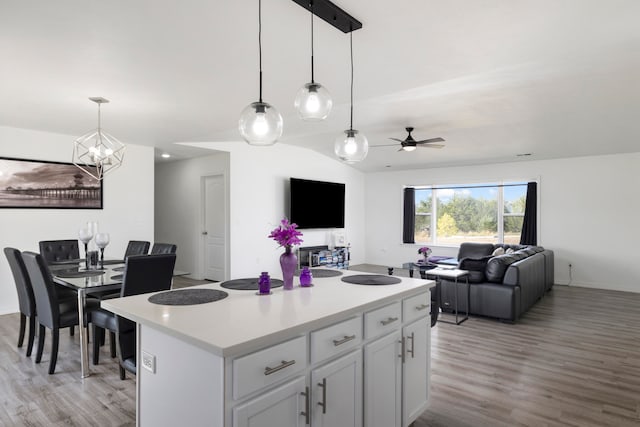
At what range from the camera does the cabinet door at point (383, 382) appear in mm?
1917

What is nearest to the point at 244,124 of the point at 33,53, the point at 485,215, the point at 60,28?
the point at 60,28

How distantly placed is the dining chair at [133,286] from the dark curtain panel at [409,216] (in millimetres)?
6664

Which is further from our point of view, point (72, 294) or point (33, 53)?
point (72, 294)

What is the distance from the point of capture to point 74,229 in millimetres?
5527

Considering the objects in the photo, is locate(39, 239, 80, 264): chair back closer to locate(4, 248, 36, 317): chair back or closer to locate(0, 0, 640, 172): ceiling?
locate(4, 248, 36, 317): chair back

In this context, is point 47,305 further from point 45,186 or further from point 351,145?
point 45,186

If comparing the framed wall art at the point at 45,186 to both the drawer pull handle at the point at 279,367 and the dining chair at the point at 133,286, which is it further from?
the drawer pull handle at the point at 279,367

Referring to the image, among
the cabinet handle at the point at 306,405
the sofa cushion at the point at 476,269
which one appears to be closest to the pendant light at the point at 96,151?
the cabinet handle at the point at 306,405

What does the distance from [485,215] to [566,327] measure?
3914 millimetres

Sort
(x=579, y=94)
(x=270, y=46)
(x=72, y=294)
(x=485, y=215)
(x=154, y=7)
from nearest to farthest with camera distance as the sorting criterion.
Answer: (x=154, y=7) < (x=270, y=46) < (x=72, y=294) < (x=579, y=94) < (x=485, y=215)

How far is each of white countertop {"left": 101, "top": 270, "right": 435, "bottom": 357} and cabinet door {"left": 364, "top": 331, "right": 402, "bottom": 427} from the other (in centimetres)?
23

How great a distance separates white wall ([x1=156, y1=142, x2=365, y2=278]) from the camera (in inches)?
261

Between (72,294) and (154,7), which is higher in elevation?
(154,7)

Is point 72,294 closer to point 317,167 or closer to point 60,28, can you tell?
point 60,28
